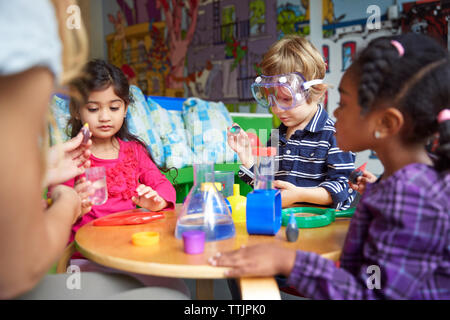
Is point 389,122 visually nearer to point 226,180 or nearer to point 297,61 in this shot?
point 226,180

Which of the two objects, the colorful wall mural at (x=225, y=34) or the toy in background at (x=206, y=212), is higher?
the colorful wall mural at (x=225, y=34)

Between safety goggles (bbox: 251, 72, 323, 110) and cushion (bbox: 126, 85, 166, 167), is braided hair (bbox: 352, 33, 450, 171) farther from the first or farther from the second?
cushion (bbox: 126, 85, 166, 167)

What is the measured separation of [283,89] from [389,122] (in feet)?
2.33

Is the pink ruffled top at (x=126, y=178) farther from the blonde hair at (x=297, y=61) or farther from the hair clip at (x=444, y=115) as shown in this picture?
the hair clip at (x=444, y=115)

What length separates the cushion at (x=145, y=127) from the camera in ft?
9.18

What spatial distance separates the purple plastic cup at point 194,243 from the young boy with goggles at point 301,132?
1.83 ft

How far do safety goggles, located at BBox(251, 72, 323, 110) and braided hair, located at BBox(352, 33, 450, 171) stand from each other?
0.54m

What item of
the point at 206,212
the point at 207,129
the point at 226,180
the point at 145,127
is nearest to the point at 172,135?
the point at 145,127

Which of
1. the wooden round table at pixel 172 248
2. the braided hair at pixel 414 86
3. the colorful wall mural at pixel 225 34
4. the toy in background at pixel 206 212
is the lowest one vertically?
the wooden round table at pixel 172 248

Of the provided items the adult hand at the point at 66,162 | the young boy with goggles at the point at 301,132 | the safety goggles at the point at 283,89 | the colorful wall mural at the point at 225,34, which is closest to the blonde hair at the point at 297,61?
the young boy with goggles at the point at 301,132

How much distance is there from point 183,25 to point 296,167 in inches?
160

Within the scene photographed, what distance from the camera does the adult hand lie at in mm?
924

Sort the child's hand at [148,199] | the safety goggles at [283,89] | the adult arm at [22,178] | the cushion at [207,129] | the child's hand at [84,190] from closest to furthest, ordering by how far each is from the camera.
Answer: the adult arm at [22,178] → the child's hand at [84,190] → the child's hand at [148,199] → the safety goggles at [283,89] → the cushion at [207,129]
